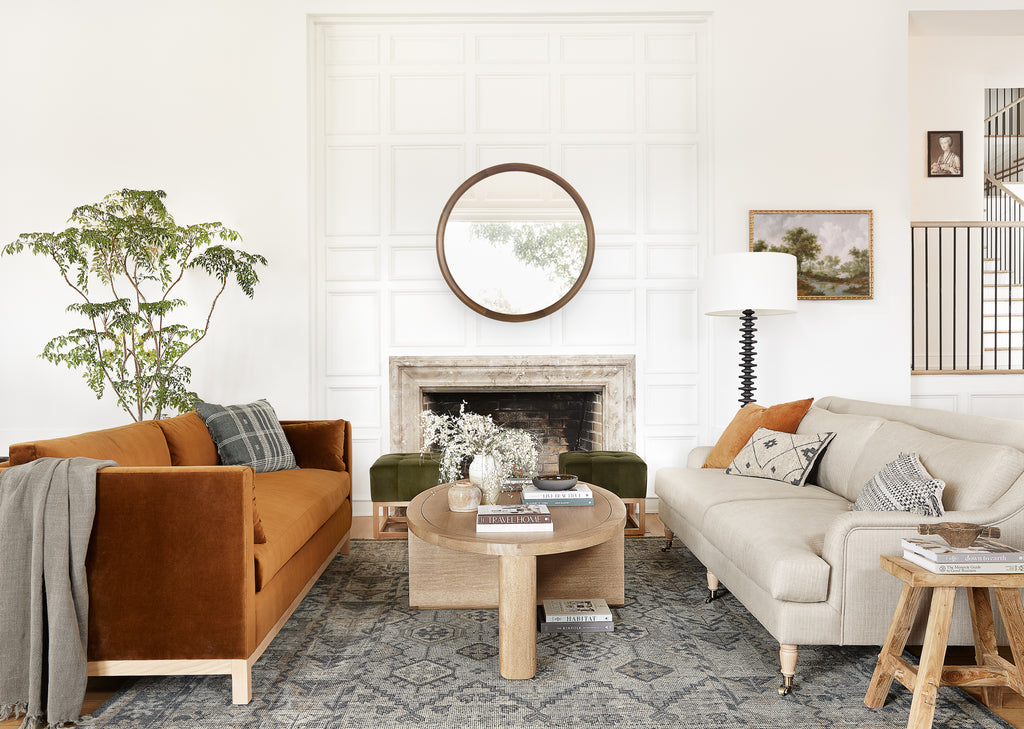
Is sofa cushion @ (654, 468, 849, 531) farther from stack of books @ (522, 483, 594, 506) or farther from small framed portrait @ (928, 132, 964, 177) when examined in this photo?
small framed portrait @ (928, 132, 964, 177)

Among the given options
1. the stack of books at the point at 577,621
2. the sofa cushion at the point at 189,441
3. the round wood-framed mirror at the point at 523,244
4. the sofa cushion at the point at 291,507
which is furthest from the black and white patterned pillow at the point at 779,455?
the sofa cushion at the point at 189,441

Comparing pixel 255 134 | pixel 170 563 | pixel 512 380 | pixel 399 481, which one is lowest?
pixel 399 481

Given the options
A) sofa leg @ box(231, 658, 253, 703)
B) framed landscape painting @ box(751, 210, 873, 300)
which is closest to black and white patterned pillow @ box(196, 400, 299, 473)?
sofa leg @ box(231, 658, 253, 703)

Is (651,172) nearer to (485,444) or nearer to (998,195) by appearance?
(485,444)

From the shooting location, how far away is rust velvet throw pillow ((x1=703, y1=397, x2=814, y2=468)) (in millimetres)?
3574

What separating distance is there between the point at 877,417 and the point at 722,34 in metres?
2.94

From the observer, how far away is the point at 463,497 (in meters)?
2.69

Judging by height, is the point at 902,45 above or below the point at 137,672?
above

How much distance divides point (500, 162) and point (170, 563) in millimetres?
3448

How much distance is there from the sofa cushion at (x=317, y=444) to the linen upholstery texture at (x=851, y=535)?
2033 mm

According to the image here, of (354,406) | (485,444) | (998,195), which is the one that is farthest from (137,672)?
(998,195)

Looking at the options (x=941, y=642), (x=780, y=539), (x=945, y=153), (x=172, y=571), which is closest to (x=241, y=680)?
(x=172, y=571)

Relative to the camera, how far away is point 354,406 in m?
4.58

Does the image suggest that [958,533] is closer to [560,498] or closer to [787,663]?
[787,663]
